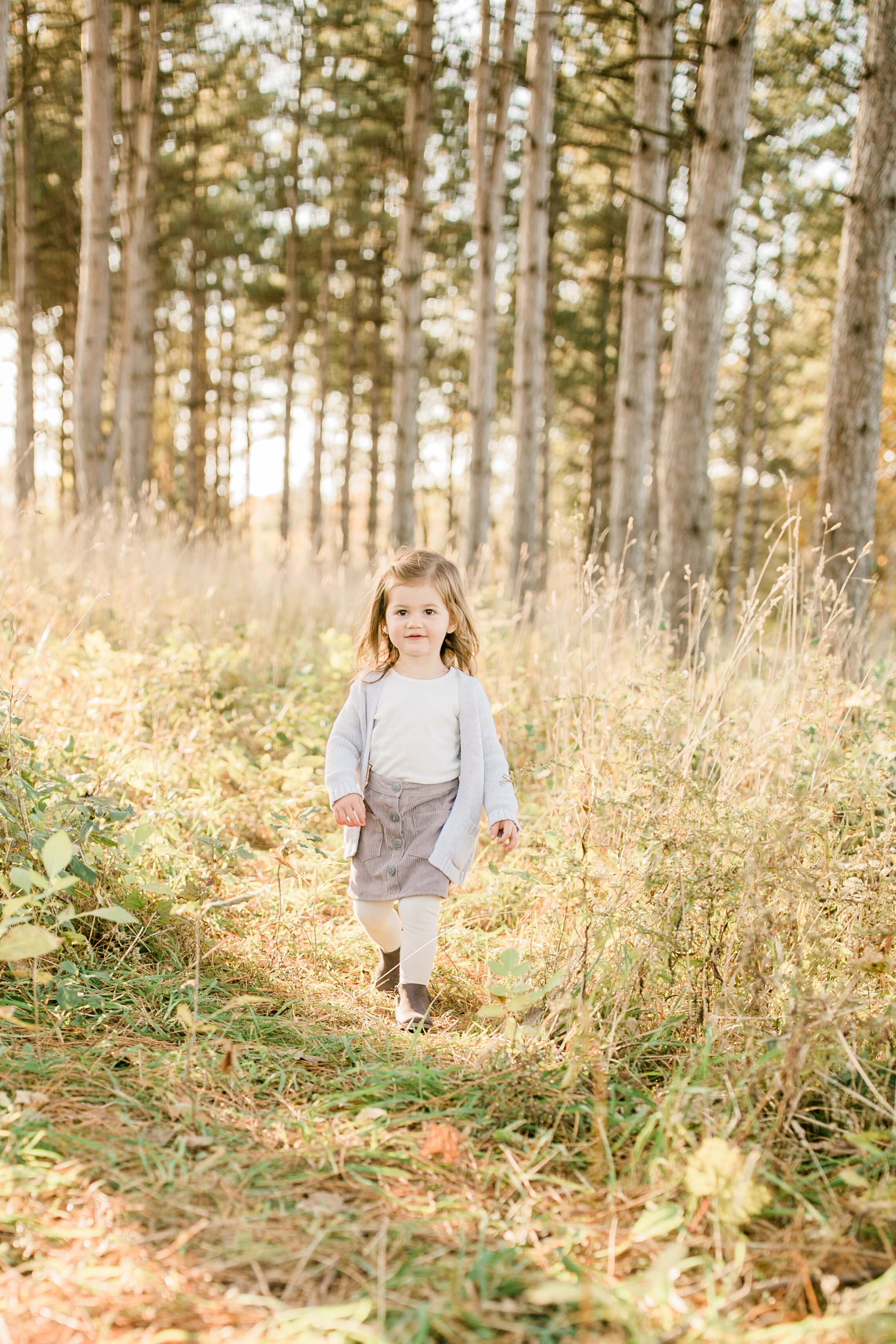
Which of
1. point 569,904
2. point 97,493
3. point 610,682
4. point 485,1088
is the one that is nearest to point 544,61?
point 97,493

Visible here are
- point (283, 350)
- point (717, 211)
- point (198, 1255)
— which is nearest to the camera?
point (198, 1255)

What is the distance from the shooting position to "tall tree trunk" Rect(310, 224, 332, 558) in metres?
13.8

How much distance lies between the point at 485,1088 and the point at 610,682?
189cm

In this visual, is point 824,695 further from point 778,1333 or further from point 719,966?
point 778,1333

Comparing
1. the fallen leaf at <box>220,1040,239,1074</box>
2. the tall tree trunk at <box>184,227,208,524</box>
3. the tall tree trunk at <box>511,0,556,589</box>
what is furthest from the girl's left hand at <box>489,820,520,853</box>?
the tall tree trunk at <box>184,227,208,524</box>

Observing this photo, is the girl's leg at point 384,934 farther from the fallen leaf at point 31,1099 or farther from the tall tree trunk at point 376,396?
the tall tree trunk at point 376,396

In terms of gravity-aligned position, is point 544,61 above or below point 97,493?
above

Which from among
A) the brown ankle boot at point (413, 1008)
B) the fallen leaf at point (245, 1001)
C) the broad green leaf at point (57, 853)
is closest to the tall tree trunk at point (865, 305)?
the brown ankle boot at point (413, 1008)

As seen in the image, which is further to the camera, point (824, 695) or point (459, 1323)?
point (824, 695)

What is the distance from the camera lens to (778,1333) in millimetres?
1255

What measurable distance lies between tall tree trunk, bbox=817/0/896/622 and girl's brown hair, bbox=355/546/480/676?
2.98 meters

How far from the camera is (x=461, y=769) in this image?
2.55 metres

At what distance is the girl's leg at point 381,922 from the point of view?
2.53 metres

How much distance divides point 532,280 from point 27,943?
766 cm
